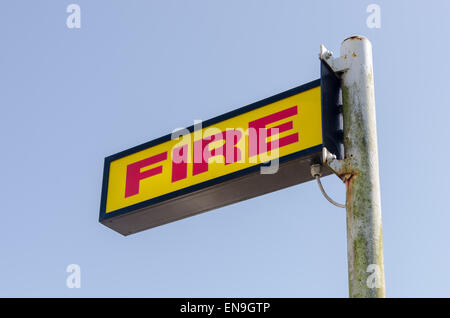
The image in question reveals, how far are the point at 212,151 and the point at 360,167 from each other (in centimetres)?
192

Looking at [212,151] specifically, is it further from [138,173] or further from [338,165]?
[338,165]

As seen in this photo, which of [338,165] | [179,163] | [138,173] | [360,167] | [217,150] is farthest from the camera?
[138,173]

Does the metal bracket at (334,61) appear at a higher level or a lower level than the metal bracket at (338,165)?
higher

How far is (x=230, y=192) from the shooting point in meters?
6.77

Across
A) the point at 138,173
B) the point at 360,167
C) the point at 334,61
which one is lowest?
the point at 360,167

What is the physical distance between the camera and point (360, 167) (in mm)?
5305

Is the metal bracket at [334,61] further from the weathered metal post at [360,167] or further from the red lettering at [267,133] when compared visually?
the red lettering at [267,133]

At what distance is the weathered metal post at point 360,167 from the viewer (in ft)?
16.0

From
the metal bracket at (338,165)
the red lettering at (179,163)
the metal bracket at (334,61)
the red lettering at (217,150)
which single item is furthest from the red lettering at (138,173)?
the metal bracket at (338,165)

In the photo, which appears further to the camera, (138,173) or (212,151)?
(138,173)

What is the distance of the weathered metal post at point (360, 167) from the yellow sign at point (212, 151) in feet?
1.61

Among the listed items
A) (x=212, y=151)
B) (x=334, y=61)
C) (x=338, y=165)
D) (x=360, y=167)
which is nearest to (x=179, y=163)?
(x=212, y=151)

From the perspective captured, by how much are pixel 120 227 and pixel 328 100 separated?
273cm

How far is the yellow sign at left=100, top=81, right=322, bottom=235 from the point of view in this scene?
6297 mm
